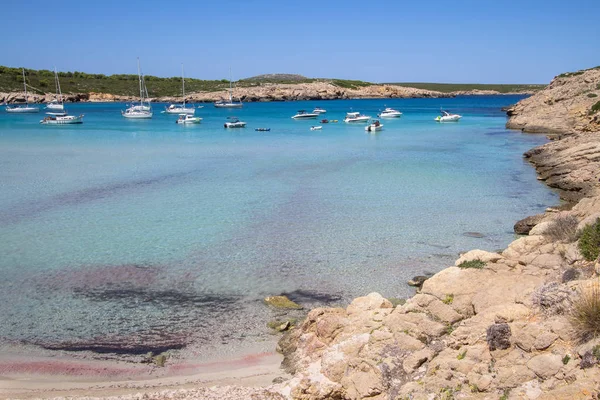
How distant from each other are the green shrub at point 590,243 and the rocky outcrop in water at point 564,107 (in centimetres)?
3761

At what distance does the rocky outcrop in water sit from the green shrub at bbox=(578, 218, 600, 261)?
37.6m

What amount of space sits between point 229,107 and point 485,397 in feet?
406

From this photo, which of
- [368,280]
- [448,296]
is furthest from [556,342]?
[368,280]

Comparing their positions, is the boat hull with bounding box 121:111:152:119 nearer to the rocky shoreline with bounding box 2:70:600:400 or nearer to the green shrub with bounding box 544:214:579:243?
the green shrub with bounding box 544:214:579:243

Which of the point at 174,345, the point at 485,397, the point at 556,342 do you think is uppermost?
the point at 556,342

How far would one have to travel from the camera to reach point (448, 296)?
10547 millimetres

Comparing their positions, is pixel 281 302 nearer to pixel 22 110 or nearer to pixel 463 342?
pixel 463 342

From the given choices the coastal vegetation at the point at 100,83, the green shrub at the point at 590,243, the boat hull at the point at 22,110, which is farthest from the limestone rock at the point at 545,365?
the coastal vegetation at the point at 100,83

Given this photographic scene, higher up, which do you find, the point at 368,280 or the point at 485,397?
the point at 485,397

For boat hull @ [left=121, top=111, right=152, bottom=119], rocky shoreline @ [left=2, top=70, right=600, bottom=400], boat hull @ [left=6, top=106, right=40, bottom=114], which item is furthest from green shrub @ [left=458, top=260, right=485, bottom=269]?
boat hull @ [left=6, top=106, right=40, bottom=114]

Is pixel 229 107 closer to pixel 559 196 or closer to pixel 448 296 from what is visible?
pixel 559 196

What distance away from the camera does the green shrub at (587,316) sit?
7.32 meters

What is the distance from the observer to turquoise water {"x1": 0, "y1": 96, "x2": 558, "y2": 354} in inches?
523

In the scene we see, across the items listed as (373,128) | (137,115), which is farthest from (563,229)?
(137,115)
